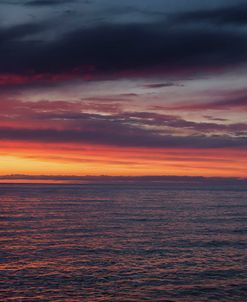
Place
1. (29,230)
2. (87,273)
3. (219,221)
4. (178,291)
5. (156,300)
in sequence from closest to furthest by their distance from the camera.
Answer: (156,300) < (178,291) < (87,273) < (29,230) < (219,221)

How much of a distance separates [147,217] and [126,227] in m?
15.8

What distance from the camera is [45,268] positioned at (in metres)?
39.7

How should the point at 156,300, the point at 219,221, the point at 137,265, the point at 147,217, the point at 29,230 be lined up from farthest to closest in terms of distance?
the point at 147,217 → the point at 219,221 → the point at 29,230 → the point at 137,265 → the point at 156,300

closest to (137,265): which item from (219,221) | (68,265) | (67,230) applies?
(68,265)

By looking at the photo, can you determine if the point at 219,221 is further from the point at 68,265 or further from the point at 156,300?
the point at 156,300

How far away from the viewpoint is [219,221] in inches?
3046

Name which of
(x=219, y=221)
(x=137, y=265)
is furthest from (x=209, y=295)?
(x=219, y=221)

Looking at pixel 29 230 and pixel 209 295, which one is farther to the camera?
pixel 29 230

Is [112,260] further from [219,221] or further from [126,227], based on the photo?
[219,221]

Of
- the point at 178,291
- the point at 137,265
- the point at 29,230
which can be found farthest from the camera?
the point at 29,230

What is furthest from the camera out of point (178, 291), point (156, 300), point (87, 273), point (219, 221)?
point (219, 221)

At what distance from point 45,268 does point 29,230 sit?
2537 cm

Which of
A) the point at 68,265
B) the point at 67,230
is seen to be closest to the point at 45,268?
the point at 68,265

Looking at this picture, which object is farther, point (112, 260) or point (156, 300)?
point (112, 260)
